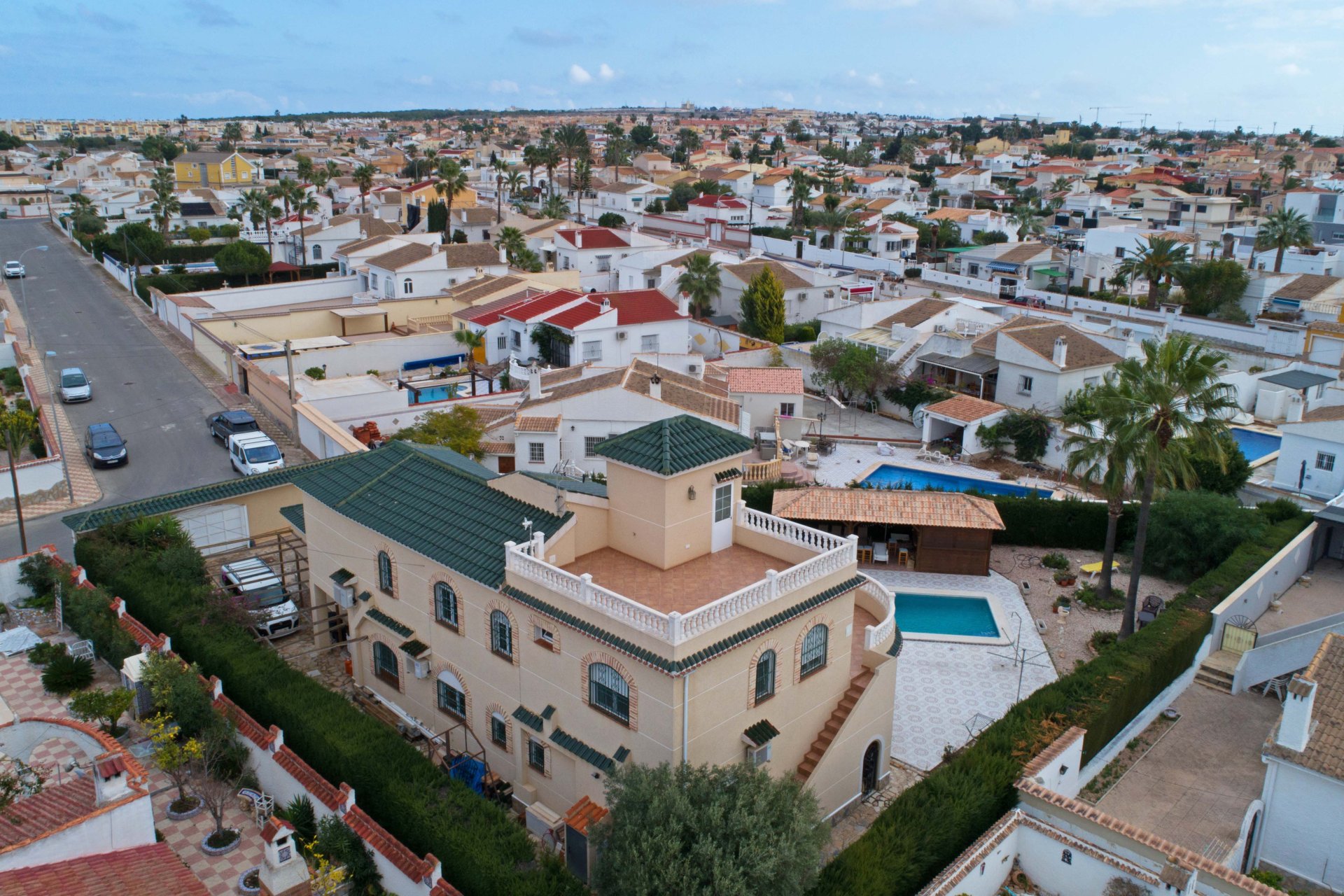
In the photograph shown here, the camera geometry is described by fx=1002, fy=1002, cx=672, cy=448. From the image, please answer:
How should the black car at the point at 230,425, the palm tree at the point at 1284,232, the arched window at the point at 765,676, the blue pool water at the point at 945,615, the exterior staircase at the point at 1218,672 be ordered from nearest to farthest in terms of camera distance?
1. the arched window at the point at 765,676
2. the exterior staircase at the point at 1218,672
3. the blue pool water at the point at 945,615
4. the black car at the point at 230,425
5. the palm tree at the point at 1284,232

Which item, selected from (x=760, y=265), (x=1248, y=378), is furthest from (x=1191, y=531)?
(x=760, y=265)

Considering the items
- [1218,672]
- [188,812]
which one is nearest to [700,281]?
[1218,672]

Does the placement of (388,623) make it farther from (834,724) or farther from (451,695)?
(834,724)

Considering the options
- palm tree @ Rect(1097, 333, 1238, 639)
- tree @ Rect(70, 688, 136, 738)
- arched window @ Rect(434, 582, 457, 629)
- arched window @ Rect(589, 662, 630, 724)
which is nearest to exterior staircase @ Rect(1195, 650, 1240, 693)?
palm tree @ Rect(1097, 333, 1238, 639)

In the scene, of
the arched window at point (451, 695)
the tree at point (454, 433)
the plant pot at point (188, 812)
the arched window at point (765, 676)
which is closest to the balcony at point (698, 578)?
the arched window at point (765, 676)

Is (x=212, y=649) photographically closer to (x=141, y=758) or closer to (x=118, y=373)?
(x=141, y=758)

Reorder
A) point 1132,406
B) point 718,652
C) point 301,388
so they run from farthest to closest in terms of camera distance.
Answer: point 301,388 < point 1132,406 < point 718,652

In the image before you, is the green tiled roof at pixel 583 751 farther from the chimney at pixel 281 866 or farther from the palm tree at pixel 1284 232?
the palm tree at pixel 1284 232
